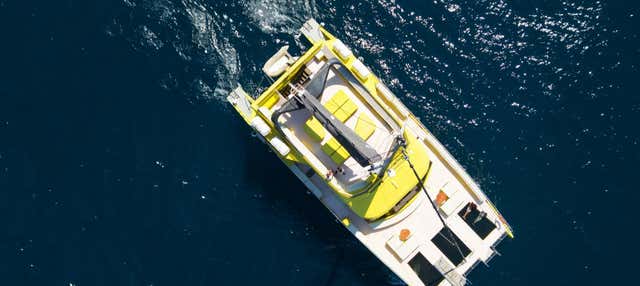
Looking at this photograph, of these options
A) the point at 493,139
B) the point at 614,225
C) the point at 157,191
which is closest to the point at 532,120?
the point at 493,139

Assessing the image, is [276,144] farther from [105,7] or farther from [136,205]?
[105,7]

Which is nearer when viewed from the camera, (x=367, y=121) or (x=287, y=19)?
(x=367, y=121)

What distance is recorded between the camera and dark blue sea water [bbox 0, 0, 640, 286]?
31391 millimetres

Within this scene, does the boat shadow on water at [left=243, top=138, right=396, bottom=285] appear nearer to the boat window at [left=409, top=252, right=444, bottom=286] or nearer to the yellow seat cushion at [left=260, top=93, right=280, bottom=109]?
the boat window at [left=409, top=252, right=444, bottom=286]

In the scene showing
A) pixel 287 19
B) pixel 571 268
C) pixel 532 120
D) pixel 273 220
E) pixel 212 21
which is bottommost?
pixel 571 268

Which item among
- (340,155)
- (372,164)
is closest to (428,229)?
(372,164)

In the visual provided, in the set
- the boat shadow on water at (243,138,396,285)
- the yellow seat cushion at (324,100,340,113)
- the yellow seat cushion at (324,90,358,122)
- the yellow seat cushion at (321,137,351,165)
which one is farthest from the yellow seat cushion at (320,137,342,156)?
the boat shadow on water at (243,138,396,285)

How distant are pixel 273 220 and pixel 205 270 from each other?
198 inches

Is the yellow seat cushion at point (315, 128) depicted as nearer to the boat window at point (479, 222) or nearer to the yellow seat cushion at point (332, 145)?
the yellow seat cushion at point (332, 145)

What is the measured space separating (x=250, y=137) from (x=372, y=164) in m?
8.70

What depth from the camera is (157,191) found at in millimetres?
31594

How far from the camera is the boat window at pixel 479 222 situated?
1160 inches

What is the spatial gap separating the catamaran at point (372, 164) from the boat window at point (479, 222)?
6 cm

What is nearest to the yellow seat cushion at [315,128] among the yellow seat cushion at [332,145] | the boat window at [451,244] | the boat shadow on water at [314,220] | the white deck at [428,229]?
the yellow seat cushion at [332,145]
